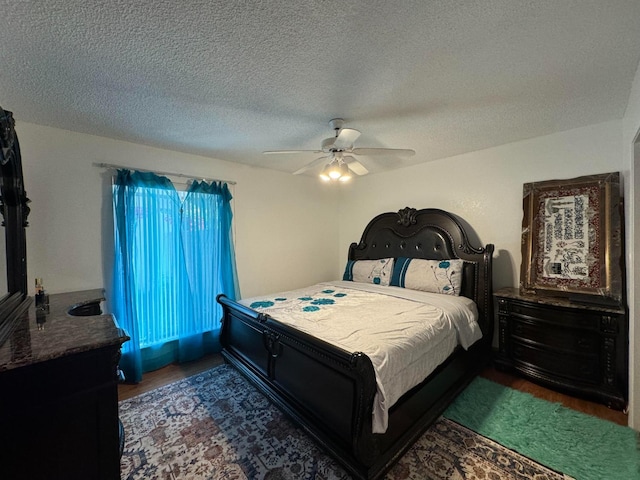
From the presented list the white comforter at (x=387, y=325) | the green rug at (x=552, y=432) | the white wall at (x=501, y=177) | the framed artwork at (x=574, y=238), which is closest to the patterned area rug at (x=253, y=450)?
the green rug at (x=552, y=432)

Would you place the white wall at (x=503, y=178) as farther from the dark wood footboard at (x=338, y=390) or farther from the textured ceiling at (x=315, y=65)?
the dark wood footboard at (x=338, y=390)

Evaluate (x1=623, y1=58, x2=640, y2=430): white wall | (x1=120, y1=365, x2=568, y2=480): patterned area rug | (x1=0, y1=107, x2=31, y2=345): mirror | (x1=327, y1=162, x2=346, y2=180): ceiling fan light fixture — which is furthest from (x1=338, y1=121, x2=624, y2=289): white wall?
(x1=0, y1=107, x2=31, y2=345): mirror

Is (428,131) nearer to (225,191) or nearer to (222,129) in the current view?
(222,129)

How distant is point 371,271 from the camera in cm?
366

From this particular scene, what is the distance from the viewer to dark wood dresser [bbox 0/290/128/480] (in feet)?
3.09

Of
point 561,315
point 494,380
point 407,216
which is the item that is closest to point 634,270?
point 561,315

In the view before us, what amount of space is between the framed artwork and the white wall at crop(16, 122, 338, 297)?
3138mm

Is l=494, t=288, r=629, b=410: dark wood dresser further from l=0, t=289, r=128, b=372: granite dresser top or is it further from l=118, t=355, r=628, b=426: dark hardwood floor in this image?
l=0, t=289, r=128, b=372: granite dresser top

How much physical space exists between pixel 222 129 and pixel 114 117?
2.80 feet

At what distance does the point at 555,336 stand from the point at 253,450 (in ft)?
8.85

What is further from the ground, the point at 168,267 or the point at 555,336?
the point at 168,267

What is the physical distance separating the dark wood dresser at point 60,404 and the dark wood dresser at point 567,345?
316cm

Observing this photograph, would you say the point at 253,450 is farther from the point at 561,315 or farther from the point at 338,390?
the point at 561,315

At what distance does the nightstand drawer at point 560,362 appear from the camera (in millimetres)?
2213
